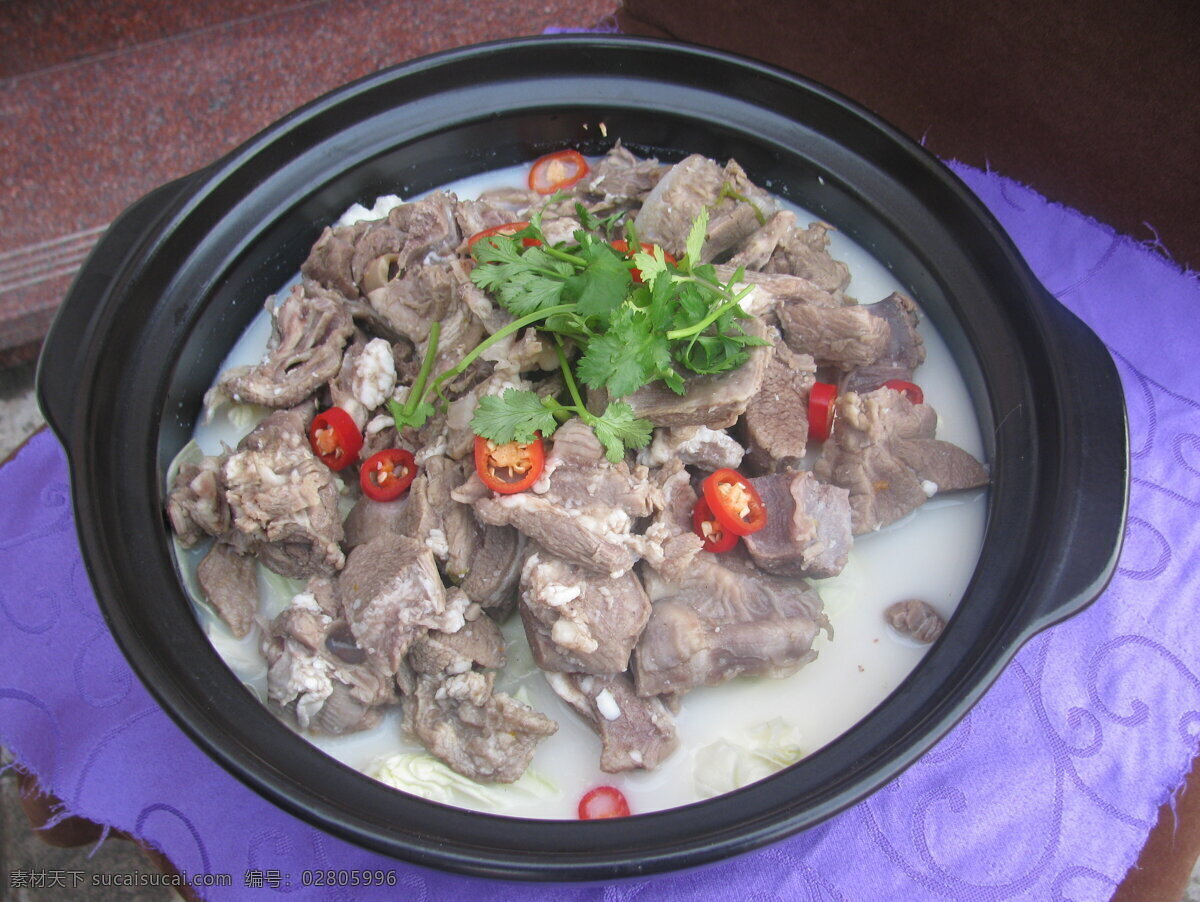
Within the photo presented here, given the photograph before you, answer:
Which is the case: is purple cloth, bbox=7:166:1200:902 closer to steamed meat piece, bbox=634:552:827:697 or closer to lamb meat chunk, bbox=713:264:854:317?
steamed meat piece, bbox=634:552:827:697

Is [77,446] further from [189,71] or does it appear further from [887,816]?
[189,71]

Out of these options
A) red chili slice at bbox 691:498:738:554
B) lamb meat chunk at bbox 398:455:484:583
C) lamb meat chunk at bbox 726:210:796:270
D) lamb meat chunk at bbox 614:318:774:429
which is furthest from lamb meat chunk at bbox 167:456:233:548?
lamb meat chunk at bbox 726:210:796:270

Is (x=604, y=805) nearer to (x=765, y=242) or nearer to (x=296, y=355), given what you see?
(x=296, y=355)

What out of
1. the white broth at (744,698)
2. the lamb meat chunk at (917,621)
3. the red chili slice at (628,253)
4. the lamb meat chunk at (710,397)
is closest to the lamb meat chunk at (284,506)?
the white broth at (744,698)

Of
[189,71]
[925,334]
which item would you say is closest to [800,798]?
[925,334]

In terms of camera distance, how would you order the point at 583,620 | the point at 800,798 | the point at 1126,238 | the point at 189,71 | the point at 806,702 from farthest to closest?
the point at 189,71, the point at 1126,238, the point at 806,702, the point at 583,620, the point at 800,798

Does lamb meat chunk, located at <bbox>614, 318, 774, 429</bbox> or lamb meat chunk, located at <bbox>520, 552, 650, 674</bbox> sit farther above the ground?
lamb meat chunk, located at <bbox>614, 318, 774, 429</bbox>

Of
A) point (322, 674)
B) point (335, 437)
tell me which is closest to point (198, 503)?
point (335, 437)
